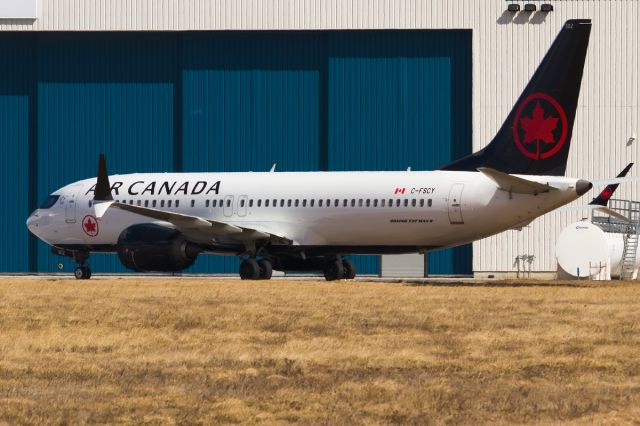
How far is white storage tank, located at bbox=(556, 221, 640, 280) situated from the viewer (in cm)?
4878

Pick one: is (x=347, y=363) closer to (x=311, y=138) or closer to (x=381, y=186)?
(x=381, y=186)

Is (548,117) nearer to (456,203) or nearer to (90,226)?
(456,203)

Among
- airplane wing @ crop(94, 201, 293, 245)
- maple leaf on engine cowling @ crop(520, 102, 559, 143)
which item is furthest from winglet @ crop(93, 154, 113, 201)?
maple leaf on engine cowling @ crop(520, 102, 559, 143)

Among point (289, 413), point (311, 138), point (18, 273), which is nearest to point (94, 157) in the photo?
point (18, 273)

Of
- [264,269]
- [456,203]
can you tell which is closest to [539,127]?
[456,203]

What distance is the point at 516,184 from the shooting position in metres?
38.8

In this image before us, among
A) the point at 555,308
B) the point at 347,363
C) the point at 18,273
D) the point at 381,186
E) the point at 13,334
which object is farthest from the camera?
the point at 18,273

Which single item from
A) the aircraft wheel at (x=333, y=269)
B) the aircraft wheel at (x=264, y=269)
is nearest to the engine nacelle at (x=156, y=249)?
the aircraft wheel at (x=264, y=269)

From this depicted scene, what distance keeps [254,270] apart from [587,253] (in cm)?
1343

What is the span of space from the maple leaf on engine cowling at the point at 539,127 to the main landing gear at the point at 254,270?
10.0 m

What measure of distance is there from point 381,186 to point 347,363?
78.9 ft

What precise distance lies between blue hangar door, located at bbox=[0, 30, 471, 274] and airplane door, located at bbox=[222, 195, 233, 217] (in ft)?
52.2

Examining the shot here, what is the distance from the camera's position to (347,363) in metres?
18.8

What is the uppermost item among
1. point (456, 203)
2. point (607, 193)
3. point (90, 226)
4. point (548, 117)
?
point (548, 117)
